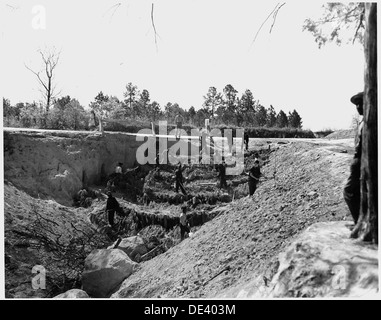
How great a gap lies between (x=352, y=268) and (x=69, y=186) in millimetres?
13086

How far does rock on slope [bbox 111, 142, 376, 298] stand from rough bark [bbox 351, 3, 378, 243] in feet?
3.74

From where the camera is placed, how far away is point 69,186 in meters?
15.6

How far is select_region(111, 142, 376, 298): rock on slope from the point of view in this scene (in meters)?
6.08

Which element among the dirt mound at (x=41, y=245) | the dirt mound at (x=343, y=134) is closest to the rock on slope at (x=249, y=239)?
the dirt mound at (x=41, y=245)

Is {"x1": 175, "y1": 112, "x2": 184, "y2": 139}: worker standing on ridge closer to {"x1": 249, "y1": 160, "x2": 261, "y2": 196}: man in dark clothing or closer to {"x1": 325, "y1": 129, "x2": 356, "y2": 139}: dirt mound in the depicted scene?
{"x1": 249, "y1": 160, "x2": 261, "y2": 196}: man in dark clothing

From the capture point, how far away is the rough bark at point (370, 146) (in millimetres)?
4207

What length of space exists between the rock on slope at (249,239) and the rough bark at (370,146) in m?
1.14

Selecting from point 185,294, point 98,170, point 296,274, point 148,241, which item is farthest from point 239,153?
point 296,274

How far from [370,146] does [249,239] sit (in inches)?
135

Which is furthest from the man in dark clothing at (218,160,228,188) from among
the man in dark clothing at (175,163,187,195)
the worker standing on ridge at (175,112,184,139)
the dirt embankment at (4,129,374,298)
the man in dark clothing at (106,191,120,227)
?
the man in dark clothing at (106,191,120,227)

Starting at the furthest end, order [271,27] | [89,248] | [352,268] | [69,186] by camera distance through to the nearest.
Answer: [69,186] → [89,248] → [271,27] → [352,268]

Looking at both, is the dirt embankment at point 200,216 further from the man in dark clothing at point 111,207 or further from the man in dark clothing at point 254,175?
the man in dark clothing at point 111,207
